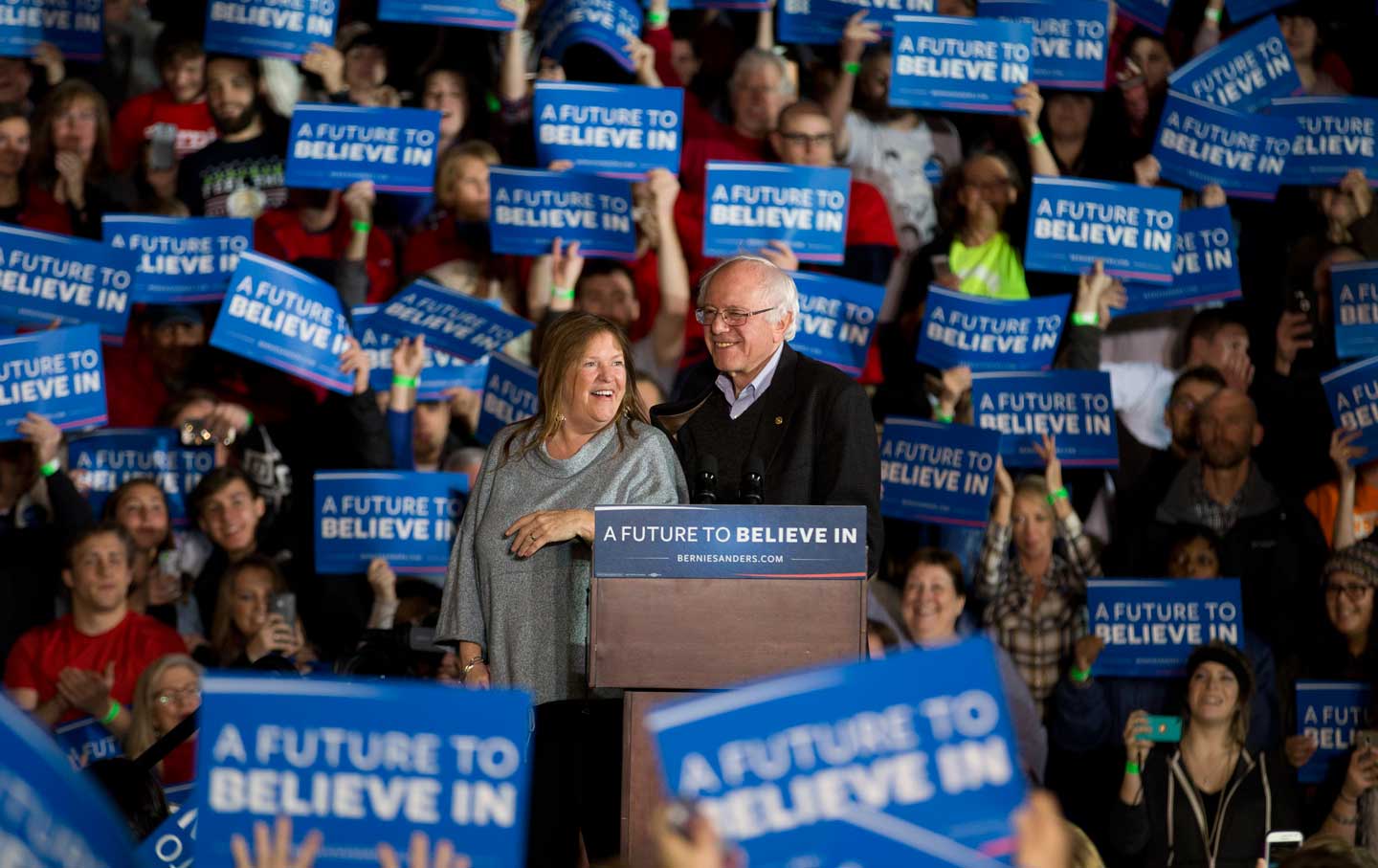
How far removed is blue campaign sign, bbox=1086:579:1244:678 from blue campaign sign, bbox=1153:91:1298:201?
196cm

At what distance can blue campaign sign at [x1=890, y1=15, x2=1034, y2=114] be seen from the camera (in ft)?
23.0

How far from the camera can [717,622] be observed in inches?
132

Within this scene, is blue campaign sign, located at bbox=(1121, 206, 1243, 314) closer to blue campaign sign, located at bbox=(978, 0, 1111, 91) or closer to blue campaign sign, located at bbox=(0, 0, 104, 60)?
blue campaign sign, located at bbox=(978, 0, 1111, 91)

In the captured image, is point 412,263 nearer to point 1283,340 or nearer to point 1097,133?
point 1097,133

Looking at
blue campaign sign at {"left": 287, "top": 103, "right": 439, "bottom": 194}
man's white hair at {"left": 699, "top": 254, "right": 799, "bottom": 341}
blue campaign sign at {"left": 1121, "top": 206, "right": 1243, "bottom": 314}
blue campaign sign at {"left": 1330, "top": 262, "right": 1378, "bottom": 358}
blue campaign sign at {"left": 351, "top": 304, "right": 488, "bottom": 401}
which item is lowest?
man's white hair at {"left": 699, "top": 254, "right": 799, "bottom": 341}

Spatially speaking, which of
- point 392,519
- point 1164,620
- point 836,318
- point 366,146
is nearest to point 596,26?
point 366,146

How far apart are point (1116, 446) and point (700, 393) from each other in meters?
2.82

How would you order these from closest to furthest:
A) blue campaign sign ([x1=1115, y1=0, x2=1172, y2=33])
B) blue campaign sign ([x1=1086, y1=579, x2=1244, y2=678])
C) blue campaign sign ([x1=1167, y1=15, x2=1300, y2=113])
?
blue campaign sign ([x1=1086, y1=579, x2=1244, y2=678]) → blue campaign sign ([x1=1167, y1=15, x2=1300, y2=113]) → blue campaign sign ([x1=1115, y1=0, x2=1172, y2=33])

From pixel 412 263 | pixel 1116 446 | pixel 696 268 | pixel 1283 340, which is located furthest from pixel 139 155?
pixel 1283 340

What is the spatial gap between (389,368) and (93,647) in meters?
1.38

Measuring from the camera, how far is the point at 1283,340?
714cm

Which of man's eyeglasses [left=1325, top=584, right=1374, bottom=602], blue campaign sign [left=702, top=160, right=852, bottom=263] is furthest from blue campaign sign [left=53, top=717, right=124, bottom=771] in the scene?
man's eyeglasses [left=1325, top=584, right=1374, bottom=602]

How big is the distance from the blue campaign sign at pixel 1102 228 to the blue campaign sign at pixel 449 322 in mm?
1869

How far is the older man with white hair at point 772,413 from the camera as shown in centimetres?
385
